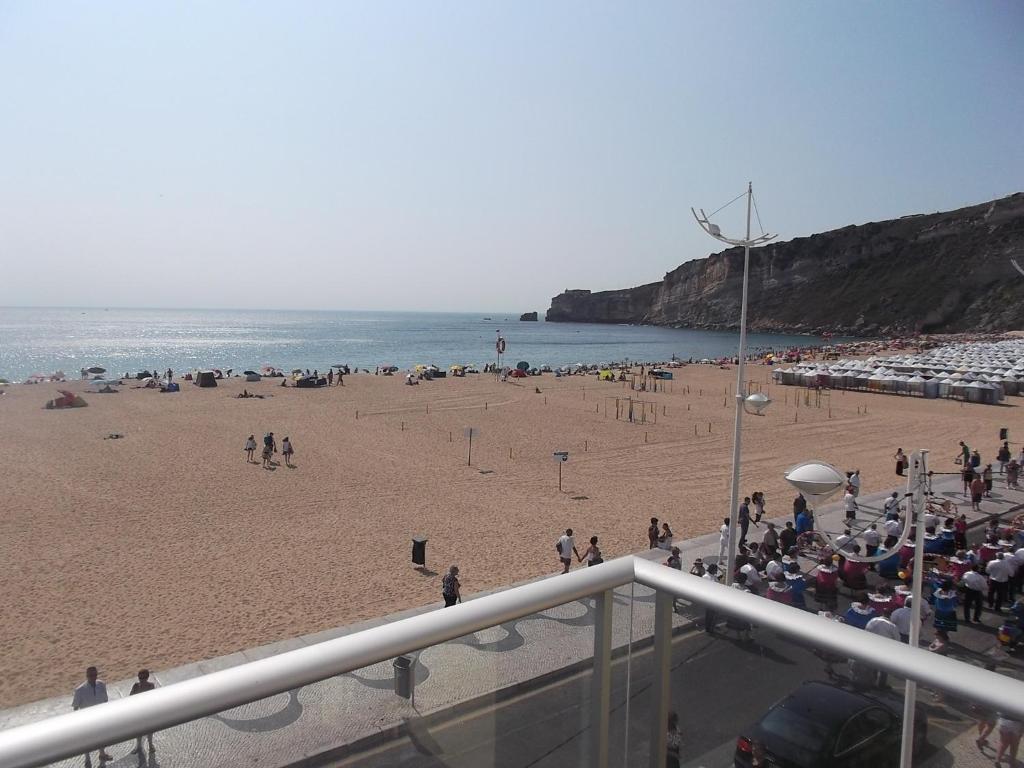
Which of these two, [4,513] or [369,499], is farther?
[369,499]

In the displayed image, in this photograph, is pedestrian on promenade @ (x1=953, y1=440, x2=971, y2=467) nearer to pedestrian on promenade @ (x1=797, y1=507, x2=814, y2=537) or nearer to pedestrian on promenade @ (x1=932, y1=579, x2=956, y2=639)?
pedestrian on promenade @ (x1=797, y1=507, x2=814, y2=537)

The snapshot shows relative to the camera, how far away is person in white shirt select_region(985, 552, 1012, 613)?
1100cm

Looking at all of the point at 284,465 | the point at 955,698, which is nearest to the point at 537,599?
the point at 955,698

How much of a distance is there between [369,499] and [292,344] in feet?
382

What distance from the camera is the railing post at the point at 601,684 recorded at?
1.69 m

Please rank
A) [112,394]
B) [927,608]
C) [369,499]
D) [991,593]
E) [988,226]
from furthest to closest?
1. [988,226]
2. [112,394]
3. [369,499]
4. [991,593]
5. [927,608]

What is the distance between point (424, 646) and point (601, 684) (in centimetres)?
58

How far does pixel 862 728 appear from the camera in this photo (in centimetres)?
170

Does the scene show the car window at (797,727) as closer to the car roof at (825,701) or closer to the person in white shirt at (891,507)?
the car roof at (825,701)

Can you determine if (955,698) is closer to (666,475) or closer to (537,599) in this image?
(537,599)

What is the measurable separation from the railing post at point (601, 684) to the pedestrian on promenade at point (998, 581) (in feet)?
39.4

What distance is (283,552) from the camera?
49.4ft

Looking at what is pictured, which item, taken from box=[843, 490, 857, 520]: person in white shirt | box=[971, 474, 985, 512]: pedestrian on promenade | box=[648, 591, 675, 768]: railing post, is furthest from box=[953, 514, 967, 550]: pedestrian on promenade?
box=[648, 591, 675, 768]: railing post

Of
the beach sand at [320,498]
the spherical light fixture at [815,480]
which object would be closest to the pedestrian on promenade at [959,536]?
the beach sand at [320,498]
